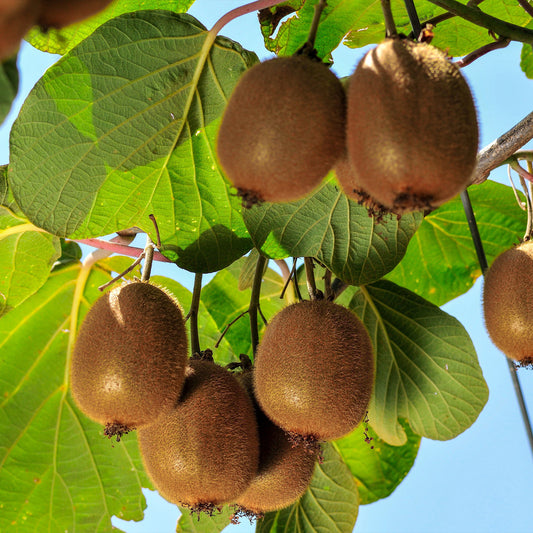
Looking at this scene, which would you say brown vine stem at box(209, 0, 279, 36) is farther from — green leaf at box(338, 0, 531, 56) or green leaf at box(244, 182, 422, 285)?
green leaf at box(338, 0, 531, 56)

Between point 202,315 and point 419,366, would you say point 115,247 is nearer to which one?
point 202,315

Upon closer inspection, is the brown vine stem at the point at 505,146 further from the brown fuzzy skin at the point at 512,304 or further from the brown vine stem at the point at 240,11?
the brown vine stem at the point at 240,11

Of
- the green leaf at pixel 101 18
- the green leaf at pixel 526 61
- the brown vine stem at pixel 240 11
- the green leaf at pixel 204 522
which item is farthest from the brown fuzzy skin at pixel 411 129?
the green leaf at pixel 526 61

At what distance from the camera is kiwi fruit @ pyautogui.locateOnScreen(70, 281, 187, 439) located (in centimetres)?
78

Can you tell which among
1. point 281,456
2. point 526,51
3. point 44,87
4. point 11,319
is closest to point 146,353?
point 281,456

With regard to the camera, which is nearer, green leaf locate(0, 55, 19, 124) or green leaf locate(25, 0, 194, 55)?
green leaf locate(0, 55, 19, 124)

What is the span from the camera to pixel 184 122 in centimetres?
96

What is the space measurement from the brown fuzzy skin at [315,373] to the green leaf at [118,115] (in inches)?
12.2

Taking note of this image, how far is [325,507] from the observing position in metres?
1.27

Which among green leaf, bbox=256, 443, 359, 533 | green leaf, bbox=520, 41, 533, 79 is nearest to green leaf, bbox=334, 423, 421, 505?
green leaf, bbox=256, 443, 359, 533

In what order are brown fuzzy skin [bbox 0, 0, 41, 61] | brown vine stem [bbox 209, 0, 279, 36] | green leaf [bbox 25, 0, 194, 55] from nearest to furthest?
brown fuzzy skin [bbox 0, 0, 41, 61], brown vine stem [bbox 209, 0, 279, 36], green leaf [bbox 25, 0, 194, 55]

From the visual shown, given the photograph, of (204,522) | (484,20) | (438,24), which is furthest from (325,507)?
(438,24)

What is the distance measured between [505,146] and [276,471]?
586 millimetres

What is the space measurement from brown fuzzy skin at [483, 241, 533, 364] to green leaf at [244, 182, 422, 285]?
173mm
